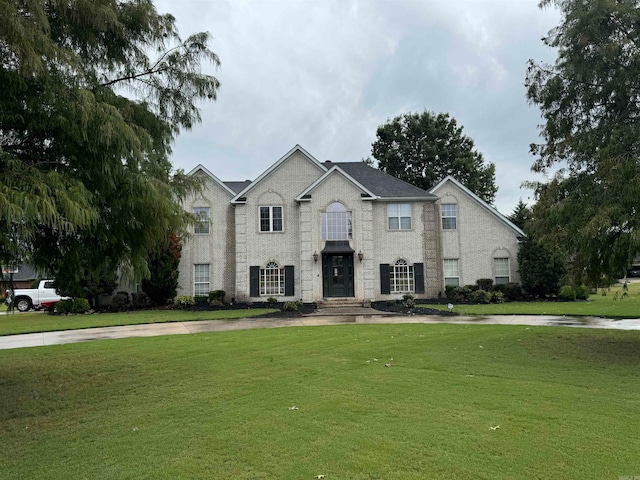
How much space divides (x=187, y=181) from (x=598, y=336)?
37.3 ft

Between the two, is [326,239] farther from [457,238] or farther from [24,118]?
[24,118]

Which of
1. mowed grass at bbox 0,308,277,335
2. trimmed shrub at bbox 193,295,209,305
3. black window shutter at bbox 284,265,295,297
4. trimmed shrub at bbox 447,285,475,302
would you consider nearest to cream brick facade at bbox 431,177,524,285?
trimmed shrub at bbox 447,285,475,302

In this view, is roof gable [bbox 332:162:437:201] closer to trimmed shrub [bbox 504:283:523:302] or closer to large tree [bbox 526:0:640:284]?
trimmed shrub [bbox 504:283:523:302]

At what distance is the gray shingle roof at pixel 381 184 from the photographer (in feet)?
86.5

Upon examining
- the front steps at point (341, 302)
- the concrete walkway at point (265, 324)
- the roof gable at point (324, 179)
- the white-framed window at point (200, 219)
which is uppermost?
the roof gable at point (324, 179)

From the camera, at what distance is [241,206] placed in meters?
26.0

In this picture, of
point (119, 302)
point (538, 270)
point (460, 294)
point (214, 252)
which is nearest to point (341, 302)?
point (460, 294)

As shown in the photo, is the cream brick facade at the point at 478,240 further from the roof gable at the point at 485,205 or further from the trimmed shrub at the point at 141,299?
the trimmed shrub at the point at 141,299

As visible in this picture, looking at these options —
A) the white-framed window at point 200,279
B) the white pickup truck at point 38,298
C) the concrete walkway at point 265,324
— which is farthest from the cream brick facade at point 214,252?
the concrete walkway at point 265,324

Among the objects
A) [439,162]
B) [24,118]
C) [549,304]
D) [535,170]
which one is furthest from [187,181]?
[439,162]

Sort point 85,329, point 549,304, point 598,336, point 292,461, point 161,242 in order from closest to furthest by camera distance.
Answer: point 292,461
point 161,242
point 598,336
point 85,329
point 549,304

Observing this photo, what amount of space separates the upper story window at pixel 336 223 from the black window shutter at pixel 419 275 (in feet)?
13.9

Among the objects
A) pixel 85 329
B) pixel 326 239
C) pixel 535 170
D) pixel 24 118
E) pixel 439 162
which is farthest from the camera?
pixel 439 162

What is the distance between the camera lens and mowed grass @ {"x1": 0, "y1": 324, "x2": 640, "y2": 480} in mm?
4262
